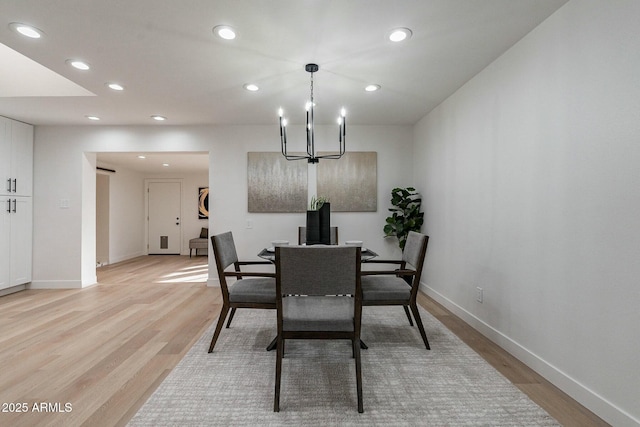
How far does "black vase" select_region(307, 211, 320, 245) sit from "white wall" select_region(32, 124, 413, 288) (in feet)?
5.91

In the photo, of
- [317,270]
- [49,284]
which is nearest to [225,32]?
[317,270]

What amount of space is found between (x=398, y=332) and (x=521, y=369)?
0.94 metres

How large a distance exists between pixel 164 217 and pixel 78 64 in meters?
6.50

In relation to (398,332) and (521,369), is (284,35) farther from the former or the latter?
(521,369)

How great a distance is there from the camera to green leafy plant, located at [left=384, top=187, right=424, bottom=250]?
4309 mm

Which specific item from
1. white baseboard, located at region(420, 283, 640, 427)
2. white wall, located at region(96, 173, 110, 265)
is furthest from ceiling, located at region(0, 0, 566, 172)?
white wall, located at region(96, 173, 110, 265)

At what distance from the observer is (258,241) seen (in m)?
4.63

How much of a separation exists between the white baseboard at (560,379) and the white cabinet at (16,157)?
580 centimetres

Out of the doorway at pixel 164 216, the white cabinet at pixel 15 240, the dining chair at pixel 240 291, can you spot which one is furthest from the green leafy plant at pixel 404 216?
the doorway at pixel 164 216

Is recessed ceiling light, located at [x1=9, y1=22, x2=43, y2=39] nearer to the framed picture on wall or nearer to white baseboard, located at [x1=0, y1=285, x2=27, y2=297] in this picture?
white baseboard, located at [x1=0, y1=285, x2=27, y2=297]

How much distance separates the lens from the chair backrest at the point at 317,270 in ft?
5.79

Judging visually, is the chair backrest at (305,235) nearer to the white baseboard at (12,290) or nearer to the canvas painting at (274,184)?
the canvas painting at (274,184)

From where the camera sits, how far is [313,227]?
9.28 feet

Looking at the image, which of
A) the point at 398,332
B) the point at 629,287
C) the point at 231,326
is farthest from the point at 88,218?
the point at 629,287
